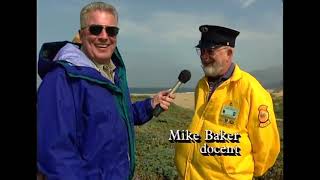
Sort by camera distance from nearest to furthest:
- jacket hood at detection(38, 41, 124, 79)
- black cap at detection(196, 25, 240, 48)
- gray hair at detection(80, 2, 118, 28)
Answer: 1. jacket hood at detection(38, 41, 124, 79)
2. gray hair at detection(80, 2, 118, 28)
3. black cap at detection(196, 25, 240, 48)

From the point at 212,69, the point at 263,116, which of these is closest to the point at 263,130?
the point at 263,116

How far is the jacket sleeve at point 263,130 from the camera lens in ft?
10.3

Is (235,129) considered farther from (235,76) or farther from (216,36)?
(216,36)

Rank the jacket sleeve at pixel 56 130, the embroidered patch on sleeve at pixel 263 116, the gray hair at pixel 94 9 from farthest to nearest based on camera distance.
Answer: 1. the embroidered patch on sleeve at pixel 263 116
2. the gray hair at pixel 94 9
3. the jacket sleeve at pixel 56 130

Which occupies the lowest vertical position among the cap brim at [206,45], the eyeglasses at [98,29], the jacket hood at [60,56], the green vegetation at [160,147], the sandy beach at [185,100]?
the green vegetation at [160,147]

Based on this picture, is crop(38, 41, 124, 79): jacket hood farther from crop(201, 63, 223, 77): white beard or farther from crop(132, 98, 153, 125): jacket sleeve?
crop(201, 63, 223, 77): white beard

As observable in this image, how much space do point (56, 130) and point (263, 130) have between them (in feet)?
4.22

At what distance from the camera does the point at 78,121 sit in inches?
110

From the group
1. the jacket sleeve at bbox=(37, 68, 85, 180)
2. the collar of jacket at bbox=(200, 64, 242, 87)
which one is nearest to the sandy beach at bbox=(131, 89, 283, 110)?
the collar of jacket at bbox=(200, 64, 242, 87)

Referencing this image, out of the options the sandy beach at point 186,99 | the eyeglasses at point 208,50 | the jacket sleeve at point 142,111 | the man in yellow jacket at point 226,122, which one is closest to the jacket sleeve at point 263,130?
the man in yellow jacket at point 226,122

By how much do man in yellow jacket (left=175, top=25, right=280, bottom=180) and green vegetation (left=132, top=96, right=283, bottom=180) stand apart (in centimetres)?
7

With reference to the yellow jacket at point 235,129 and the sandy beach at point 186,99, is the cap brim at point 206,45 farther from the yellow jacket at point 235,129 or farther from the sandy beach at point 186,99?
the sandy beach at point 186,99

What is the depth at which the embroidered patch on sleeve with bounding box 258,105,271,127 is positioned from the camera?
3123 mm
